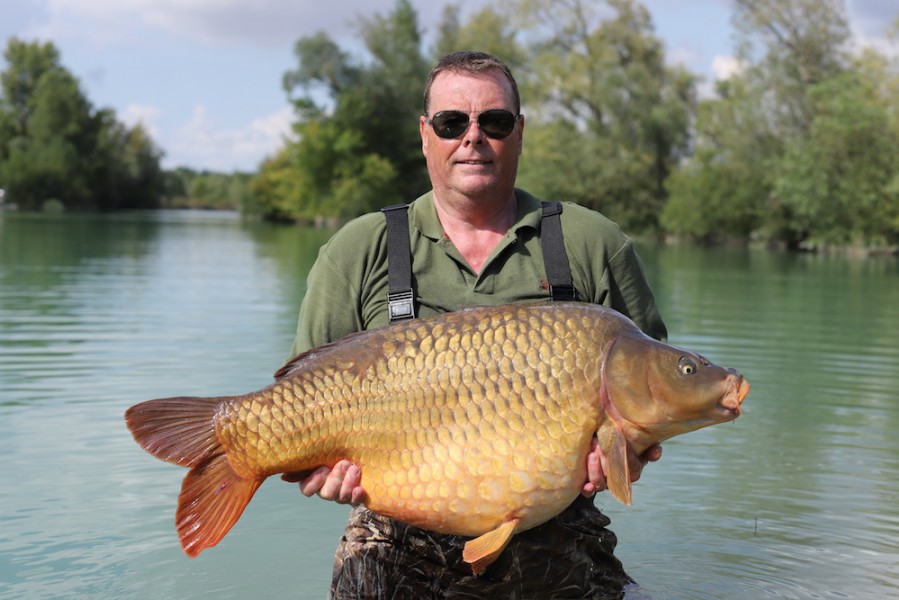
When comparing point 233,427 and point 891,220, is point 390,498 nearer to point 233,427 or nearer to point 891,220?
point 233,427

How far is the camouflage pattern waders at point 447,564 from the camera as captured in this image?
3764 millimetres

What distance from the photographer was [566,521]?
3.82 meters

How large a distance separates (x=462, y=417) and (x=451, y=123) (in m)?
1.13

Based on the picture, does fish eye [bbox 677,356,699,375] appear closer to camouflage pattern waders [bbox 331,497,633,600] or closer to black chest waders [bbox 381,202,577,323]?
black chest waders [bbox 381,202,577,323]

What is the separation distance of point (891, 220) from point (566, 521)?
4027cm

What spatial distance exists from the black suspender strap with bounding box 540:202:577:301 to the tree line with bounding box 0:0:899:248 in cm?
3894

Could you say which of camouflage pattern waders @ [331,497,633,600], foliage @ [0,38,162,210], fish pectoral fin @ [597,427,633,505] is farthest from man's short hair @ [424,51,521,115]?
foliage @ [0,38,162,210]

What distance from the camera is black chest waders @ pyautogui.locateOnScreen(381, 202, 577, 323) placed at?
370 cm

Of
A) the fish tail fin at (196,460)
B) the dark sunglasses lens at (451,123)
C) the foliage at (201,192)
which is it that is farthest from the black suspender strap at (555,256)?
the foliage at (201,192)

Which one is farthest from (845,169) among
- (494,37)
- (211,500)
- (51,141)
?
(51,141)

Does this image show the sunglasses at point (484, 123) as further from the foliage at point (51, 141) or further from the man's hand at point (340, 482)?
the foliage at point (51, 141)

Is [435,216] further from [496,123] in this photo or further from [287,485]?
[287,485]

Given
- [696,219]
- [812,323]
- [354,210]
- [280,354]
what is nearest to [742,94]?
[696,219]

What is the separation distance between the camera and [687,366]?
122 inches
